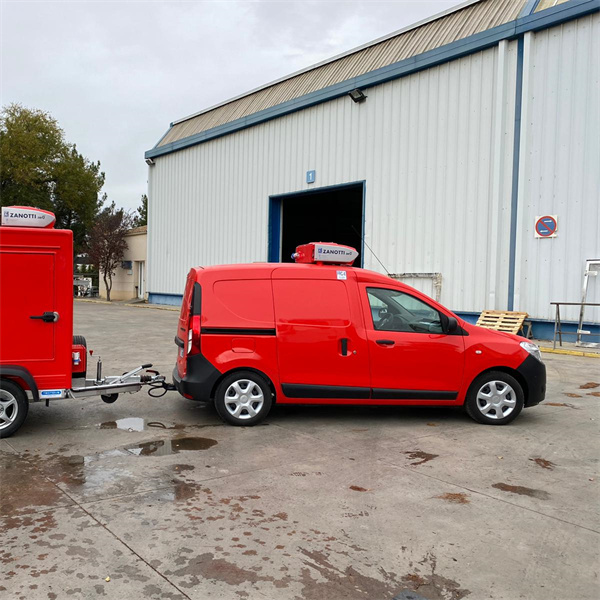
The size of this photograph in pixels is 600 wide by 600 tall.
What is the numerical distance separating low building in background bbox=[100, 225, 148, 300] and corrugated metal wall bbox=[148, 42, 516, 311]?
13.8 m

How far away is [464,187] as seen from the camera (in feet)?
53.5

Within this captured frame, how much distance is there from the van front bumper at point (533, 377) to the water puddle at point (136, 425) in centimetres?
391

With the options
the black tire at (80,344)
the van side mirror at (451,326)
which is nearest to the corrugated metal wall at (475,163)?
the van side mirror at (451,326)

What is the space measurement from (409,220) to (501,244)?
3185 mm

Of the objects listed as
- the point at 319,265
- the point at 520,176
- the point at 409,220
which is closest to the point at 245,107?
the point at 409,220

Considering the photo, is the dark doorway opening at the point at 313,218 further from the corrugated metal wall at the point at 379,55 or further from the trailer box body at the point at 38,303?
the trailer box body at the point at 38,303

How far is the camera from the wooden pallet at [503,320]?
47.6 ft

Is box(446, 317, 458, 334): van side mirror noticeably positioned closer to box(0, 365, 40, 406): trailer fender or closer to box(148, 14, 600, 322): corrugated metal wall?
box(0, 365, 40, 406): trailer fender

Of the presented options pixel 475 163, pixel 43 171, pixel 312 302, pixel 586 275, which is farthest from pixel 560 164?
pixel 43 171

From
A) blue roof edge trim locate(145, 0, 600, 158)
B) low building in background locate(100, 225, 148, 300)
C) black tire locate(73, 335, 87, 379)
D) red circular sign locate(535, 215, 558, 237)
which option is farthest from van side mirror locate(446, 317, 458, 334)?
low building in background locate(100, 225, 148, 300)

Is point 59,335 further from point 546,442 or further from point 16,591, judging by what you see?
Answer: point 546,442

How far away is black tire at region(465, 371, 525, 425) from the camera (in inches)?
263

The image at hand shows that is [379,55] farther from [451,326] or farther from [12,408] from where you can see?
[12,408]

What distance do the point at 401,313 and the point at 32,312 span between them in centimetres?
393
